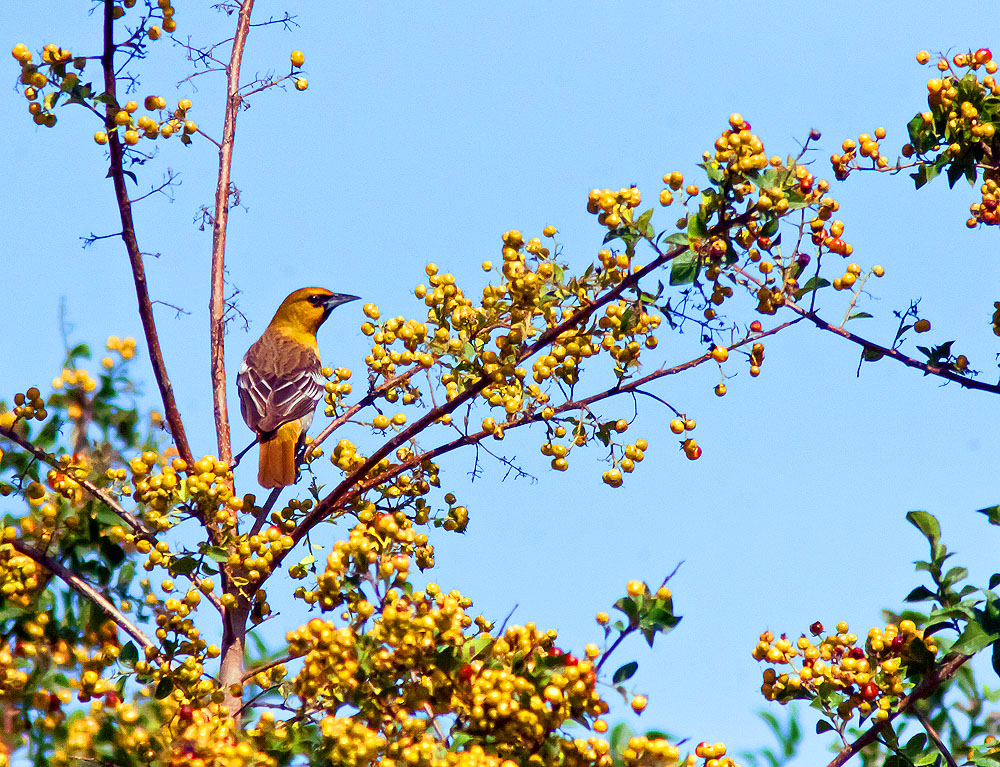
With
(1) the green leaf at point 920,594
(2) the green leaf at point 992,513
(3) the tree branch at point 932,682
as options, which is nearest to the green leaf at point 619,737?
(3) the tree branch at point 932,682

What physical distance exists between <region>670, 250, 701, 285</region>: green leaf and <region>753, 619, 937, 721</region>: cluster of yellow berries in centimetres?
135

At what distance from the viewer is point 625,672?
10.1 ft

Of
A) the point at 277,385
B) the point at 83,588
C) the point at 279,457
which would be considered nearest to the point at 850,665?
the point at 83,588

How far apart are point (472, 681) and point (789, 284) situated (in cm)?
180

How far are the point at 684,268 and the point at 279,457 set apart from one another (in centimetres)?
391

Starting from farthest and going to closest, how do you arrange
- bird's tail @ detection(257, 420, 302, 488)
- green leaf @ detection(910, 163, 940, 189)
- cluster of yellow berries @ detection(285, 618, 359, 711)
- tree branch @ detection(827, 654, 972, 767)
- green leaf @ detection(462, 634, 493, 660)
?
bird's tail @ detection(257, 420, 302, 488)
green leaf @ detection(910, 163, 940, 189)
tree branch @ detection(827, 654, 972, 767)
green leaf @ detection(462, 634, 493, 660)
cluster of yellow berries @ detection(285, 618, 359, 711)

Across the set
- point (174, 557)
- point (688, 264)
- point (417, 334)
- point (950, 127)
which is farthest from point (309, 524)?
point (950, 127)

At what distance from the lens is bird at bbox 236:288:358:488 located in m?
6.82

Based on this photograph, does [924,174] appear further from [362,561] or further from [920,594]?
[362,561]

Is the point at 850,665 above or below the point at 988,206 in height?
below

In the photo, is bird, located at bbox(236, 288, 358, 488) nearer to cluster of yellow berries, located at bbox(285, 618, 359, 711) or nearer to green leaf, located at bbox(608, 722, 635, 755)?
cluster of yellow berries, located at bbox(285, 618, 359, 711)

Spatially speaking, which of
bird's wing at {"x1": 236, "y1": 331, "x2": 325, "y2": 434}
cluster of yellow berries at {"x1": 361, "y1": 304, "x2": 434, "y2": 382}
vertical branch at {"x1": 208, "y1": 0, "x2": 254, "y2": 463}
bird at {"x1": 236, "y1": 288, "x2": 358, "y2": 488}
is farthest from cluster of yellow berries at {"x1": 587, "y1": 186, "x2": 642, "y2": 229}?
bird's wing at {"x1": 236, "y1": 331, "x2": 325, "y2": 434}

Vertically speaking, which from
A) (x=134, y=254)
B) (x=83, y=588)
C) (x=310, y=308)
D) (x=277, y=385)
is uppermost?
(x=310, y=308)

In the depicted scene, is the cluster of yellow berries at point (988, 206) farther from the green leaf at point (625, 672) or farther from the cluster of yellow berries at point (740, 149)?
the green leaf at point (625, 672)
